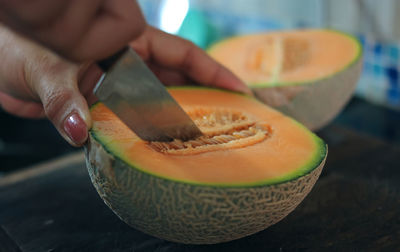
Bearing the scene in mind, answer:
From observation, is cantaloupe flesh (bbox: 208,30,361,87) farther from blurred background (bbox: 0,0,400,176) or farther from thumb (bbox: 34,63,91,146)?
thumb (bbox: 34,63,91,146)

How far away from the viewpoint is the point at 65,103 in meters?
0.92

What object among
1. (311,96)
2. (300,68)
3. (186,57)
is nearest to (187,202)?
(186,57)

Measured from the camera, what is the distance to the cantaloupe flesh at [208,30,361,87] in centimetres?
140

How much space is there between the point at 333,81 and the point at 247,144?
57cm

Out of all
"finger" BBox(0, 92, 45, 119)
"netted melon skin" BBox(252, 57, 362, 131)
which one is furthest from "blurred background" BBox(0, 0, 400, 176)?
"finger" BBox(0, 92, 45, 119)

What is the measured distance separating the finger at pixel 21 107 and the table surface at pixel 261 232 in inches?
6.4

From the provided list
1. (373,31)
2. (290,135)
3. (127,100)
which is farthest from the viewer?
(373,31)

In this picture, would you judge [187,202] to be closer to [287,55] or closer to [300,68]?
[300,68]

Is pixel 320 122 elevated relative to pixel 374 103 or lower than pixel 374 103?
elevated

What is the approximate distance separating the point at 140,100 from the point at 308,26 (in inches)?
52.6

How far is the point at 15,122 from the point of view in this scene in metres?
2.13

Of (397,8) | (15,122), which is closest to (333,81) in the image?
(397,8)

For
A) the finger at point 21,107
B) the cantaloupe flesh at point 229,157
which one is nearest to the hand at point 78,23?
the cantaloupe flesh at point 229,157

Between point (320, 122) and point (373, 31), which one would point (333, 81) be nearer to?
point (320, 122)
